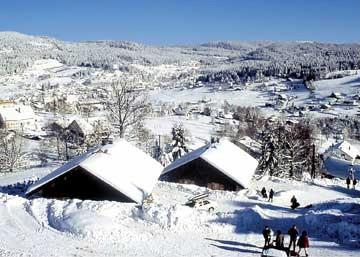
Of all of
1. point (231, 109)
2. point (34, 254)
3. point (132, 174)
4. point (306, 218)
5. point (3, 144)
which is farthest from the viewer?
point (231, 109)

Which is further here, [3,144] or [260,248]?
[3,144]

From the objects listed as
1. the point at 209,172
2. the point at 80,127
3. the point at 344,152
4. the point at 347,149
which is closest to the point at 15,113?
the point at 80,127

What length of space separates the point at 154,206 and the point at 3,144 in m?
→ 45.4

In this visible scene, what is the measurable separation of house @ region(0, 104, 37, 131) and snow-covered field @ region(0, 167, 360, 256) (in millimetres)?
89106

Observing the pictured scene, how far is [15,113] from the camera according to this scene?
118750 millimetres

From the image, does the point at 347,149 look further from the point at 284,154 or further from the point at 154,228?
the point at 154,228

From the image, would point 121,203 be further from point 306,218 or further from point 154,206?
point 306,218

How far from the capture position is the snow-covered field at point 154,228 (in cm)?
2261

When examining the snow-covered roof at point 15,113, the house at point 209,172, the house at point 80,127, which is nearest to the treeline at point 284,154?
the house at point 209,172

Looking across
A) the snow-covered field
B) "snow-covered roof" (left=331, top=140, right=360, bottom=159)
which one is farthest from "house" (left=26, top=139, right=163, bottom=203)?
"snow-covered roof" (left=331, top=140, right=360, bottom=159)

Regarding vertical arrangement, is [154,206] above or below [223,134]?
above

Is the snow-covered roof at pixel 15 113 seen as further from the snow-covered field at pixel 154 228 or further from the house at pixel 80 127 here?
the snow-covered field at pixel 154 228

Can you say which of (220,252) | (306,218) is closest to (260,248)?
(220,252)

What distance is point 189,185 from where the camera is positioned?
3738 cm
